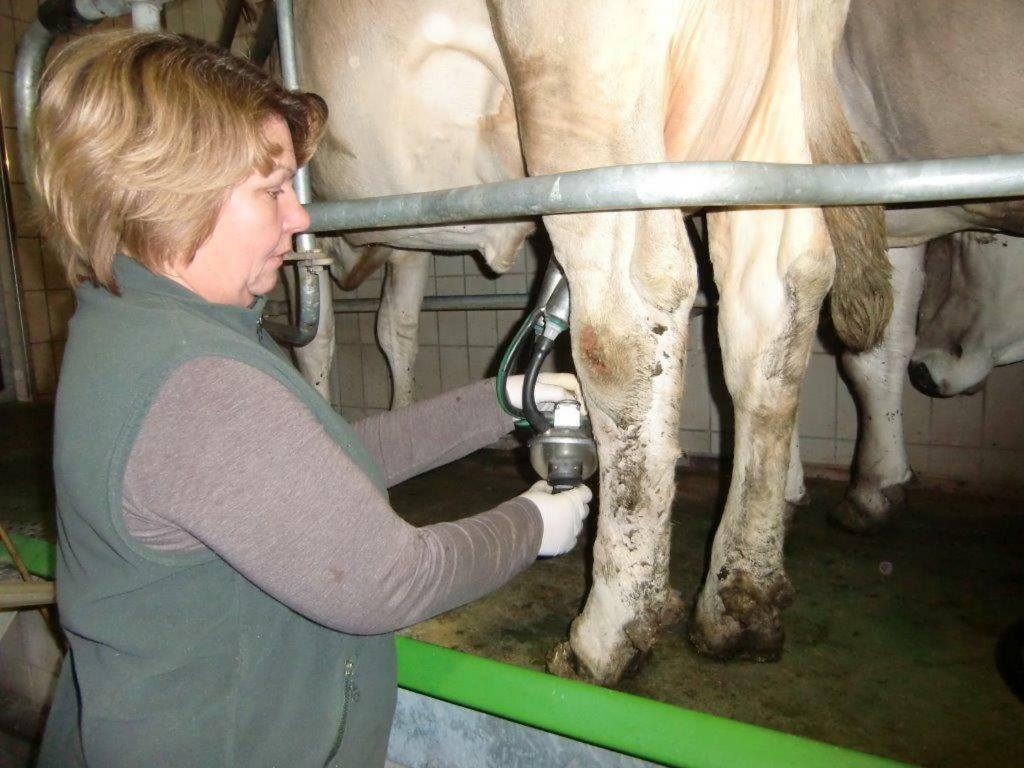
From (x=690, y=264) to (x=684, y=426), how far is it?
66.8 inches

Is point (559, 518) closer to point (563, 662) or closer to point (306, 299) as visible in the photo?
point (563, 662)

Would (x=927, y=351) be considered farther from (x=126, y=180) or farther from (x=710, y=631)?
(x=126, y=180)

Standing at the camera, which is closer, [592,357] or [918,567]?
[592,357]

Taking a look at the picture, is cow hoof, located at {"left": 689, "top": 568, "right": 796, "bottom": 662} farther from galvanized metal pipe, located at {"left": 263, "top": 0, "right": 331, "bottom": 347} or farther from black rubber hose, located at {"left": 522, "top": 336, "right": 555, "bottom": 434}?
galvanized metal pipe, located at {"left": 263, "top": 0, "right": 331, "bottom": 347}

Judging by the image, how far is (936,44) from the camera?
1.33 m

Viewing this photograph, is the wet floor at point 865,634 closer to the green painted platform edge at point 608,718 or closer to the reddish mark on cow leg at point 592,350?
the green painted platform edge at point 608,718

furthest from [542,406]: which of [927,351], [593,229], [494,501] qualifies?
[927,351]

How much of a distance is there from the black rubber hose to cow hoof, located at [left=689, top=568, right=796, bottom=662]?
18.4 inches

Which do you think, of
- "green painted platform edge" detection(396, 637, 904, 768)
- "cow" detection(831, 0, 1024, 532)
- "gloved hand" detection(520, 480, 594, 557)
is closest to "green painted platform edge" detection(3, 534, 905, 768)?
"green painted platform edge" detection(396, 637, 904, 768)

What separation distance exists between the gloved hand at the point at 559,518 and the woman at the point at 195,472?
0.08 metres

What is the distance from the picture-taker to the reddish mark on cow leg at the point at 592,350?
1.14 meters

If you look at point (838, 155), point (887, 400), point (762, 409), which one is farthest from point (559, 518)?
point (887, 400)

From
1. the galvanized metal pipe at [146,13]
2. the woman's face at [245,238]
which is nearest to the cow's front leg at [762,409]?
the woman's face at [245,238]

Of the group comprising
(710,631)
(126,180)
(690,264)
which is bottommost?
(710,631)
